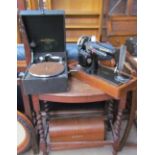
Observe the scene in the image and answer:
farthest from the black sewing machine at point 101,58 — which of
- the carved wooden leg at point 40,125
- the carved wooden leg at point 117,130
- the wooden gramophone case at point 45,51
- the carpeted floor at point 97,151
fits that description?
the carpeted floor at point 97,151

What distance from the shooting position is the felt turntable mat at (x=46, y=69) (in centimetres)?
111

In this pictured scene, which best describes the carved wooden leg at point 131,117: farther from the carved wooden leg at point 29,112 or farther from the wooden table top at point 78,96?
the carved wooden leg at point 29,112

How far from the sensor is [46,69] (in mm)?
1157

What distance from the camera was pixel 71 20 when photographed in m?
2.78

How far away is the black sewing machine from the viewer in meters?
1.13

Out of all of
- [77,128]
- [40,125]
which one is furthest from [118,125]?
[40,125]

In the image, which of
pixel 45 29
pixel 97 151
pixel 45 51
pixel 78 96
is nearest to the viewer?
pixel 78 96

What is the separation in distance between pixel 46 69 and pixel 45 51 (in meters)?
0.24

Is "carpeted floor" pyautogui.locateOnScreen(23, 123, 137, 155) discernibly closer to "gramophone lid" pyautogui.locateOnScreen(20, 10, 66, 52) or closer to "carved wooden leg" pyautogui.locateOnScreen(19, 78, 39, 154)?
"carved wooden leg" pyautogui.locateOnScreen(19, 78, 39, 154)

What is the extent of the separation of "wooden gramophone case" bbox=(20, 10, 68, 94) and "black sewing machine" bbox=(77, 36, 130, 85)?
131 millimetres

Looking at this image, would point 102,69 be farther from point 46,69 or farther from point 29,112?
point 29,112
